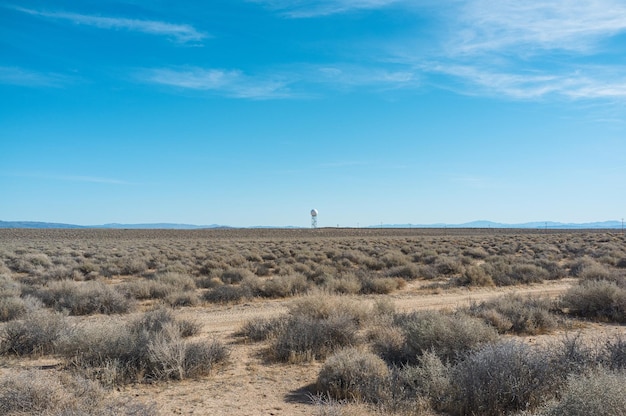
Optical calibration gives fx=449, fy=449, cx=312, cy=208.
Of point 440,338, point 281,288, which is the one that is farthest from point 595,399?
point 281,288

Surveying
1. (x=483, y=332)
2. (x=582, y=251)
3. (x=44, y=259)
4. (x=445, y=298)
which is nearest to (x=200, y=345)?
(x=483, y=332)

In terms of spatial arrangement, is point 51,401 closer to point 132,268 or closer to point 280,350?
point 280,350

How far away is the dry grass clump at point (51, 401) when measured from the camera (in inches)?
203

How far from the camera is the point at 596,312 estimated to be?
12.2m

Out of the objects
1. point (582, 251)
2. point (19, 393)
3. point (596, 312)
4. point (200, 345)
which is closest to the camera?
point (19, 393)

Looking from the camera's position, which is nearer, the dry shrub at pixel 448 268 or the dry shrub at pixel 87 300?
the dry shrub at pixel 87 300

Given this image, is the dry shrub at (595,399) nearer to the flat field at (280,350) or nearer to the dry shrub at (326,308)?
the flat field at (280,350)

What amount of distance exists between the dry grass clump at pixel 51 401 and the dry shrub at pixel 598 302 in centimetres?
1164

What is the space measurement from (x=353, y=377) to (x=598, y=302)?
9125mm

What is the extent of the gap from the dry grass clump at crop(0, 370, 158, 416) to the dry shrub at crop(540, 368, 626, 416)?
14.6 feet

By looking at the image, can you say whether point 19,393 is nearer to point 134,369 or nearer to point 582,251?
point 134,369

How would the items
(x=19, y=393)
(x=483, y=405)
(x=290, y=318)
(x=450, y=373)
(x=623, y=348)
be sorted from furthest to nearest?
1. (x=290, y=318)
2. (x=623, y=348)
3. (x=450, y=373)
4. (x=483, y=405)
5. (x=19, y=393)

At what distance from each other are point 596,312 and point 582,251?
24554 mm

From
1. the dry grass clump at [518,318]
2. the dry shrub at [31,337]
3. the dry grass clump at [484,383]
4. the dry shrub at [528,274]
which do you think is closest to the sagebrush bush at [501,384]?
the dry grass clump at [484,383]
